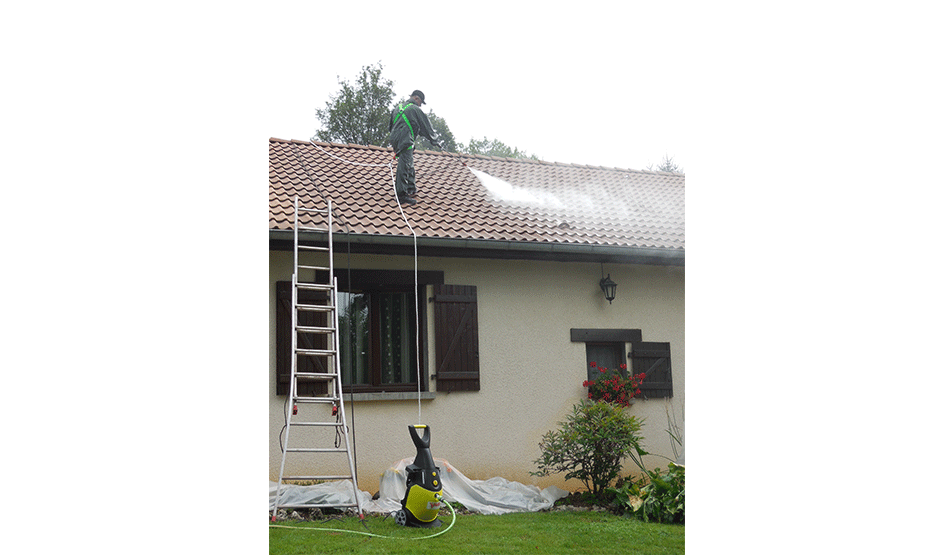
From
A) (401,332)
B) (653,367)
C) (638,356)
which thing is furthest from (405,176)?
(653,367)

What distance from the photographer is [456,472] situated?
7008 millimetres

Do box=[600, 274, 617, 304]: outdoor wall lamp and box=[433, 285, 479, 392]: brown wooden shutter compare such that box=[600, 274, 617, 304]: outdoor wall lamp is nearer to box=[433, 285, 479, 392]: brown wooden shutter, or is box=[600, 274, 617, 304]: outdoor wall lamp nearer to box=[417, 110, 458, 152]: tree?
box=[433, 285, 479, 392]: brown wooden shutter

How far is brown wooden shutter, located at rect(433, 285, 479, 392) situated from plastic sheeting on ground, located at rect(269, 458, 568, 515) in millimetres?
858

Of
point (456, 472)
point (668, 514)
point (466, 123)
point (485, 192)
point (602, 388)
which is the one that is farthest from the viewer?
point (466, 123)

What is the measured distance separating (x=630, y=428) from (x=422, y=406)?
82.9 inches

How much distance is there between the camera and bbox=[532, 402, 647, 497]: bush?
273 inches

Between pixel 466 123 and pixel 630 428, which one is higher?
pixel 466 123

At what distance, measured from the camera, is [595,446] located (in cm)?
692

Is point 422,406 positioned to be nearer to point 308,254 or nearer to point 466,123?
point 308,254

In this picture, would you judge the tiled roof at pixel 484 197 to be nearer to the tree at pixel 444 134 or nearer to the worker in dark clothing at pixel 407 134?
the worker in dark clothing at pixel 407 134

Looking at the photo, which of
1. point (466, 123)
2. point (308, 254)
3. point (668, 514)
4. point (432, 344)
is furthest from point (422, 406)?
point (466, 123)

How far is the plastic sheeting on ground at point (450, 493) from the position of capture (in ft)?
Answer: 20.1

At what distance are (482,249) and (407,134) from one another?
166cm

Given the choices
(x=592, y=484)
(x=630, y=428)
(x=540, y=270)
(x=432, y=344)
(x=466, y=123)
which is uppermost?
(x=466, y=123)
